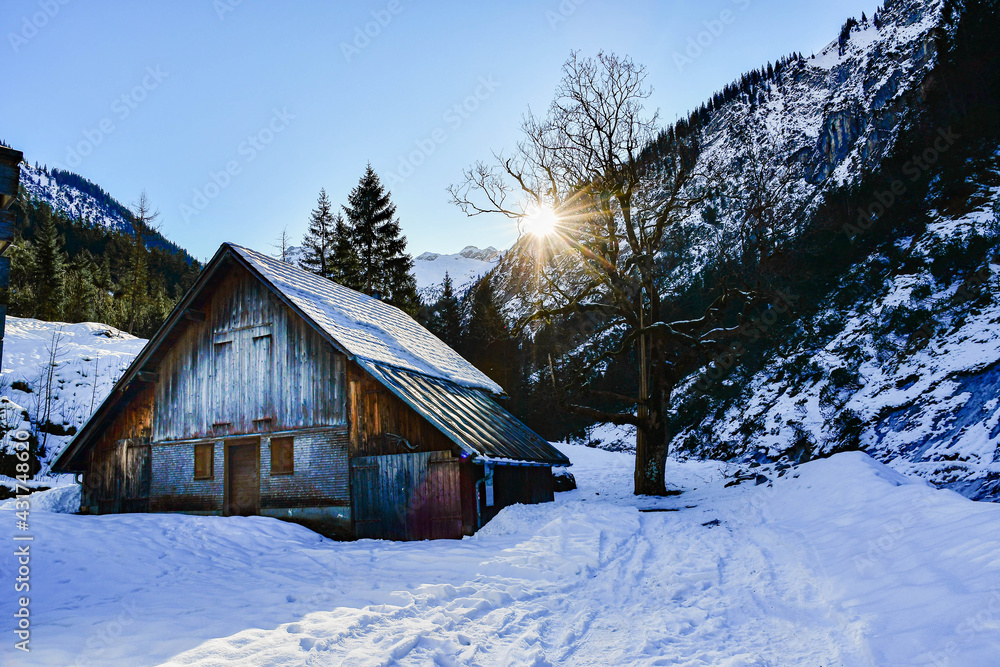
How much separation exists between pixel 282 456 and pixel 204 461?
2.81 metres

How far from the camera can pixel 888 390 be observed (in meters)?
23.5

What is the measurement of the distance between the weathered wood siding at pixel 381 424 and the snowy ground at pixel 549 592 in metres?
2.46

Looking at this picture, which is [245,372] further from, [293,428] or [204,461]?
[204,461]

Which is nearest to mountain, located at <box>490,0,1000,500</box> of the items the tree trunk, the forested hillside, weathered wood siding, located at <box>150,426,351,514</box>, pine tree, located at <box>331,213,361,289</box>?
the tree trunk

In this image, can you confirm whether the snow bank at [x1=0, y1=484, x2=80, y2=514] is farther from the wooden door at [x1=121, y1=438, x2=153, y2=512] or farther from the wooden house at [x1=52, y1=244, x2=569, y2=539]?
the wooden door at [x1=121, y1=438, x2=153, y2=512]

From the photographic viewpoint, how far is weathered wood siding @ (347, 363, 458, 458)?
45.8 feet

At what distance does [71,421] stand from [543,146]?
93.4 feet

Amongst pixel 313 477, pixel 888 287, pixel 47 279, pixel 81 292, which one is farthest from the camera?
pixel 81 292

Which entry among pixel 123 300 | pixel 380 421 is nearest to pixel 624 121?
pixel 380 421

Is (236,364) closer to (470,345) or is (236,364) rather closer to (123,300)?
(470,345)

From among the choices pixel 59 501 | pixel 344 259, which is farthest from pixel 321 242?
pixel 59 501

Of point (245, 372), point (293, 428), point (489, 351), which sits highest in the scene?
point (489, 351)

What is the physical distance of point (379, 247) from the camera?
40781mm

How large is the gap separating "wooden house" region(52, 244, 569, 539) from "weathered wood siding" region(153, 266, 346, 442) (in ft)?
0.13
